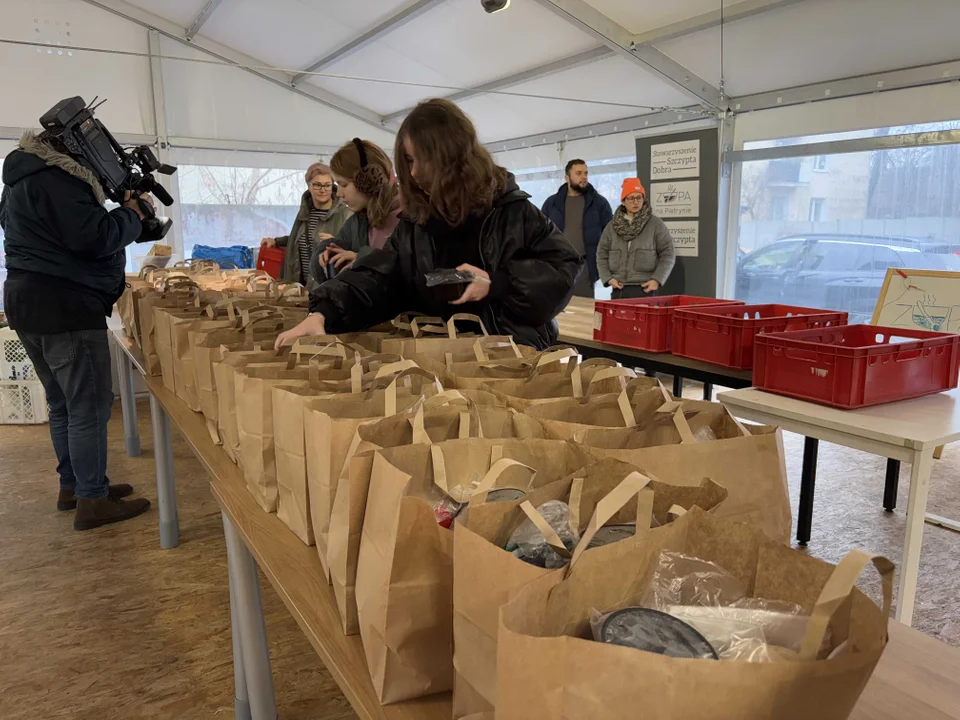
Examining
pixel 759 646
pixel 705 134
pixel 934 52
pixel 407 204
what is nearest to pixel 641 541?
pixel 759 646

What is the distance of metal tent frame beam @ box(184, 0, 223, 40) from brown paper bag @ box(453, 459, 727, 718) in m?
6.85

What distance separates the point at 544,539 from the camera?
70cm

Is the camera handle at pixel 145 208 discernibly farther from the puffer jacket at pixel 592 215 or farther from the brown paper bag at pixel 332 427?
the puffer jacket at pixel 592 215

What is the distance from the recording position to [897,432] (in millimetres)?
1689

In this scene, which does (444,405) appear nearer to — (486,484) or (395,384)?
(395,384)

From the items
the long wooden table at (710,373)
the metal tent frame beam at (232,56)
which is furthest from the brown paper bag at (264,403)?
the metal tent frame beam at (232,56)

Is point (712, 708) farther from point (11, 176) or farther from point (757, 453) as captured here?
point (11, 176)

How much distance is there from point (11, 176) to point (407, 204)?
5.01 ft

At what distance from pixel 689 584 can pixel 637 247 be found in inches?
171

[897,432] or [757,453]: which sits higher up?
[757,453]

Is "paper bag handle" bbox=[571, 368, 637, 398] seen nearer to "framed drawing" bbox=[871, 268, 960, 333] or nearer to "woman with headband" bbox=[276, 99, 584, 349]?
"woman with headband" bbox=[276, 99, 584, 349]

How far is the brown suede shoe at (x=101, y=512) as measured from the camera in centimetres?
285

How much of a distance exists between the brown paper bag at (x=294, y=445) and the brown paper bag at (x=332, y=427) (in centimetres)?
2

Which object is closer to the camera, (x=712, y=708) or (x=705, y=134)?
(x=712, y=708)
